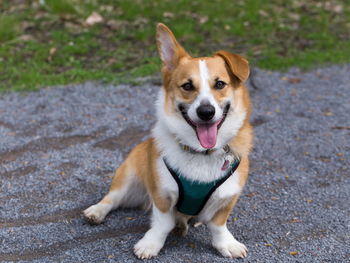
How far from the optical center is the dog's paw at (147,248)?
3.22 metres

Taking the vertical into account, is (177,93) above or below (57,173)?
above

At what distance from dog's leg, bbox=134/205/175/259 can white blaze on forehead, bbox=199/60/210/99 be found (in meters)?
0.88

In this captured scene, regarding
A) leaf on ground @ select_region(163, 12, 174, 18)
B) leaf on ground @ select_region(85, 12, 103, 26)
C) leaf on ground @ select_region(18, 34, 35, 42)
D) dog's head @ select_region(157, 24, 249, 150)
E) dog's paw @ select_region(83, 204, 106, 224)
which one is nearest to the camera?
dog's head @ select_region(157, 24, 249, 150)

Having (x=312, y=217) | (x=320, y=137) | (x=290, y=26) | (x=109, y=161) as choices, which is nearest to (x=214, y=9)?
(x=290, y=26)

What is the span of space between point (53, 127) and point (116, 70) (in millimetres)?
2033

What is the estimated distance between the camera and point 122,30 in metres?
8.25

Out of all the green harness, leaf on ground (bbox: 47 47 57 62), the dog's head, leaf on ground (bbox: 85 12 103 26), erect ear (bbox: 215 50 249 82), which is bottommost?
leaf on ground (bbox: 47 47 57 62)

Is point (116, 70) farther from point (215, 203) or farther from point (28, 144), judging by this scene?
point (215, 203)

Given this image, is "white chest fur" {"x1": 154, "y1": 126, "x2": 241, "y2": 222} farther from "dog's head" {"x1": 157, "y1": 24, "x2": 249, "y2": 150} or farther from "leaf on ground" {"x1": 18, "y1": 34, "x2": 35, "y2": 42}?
"leaf on ground" {"x1": 18, "y1": 34, "x2": 35, "y2": 42}

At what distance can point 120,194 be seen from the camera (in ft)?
12.2

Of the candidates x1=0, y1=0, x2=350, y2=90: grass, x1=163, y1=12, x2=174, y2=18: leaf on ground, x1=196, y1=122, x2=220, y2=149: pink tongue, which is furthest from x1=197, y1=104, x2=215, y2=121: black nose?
x1=163, y1=12, x2=174, y2=18: leaf on ground

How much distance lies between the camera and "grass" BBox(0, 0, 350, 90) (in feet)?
23.1

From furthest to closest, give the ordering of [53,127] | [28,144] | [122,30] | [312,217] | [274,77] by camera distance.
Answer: [122,30]
[274,77]
[53,127]
[28,144]
[312,217]

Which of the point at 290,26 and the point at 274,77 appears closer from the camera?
the point at 274,77
